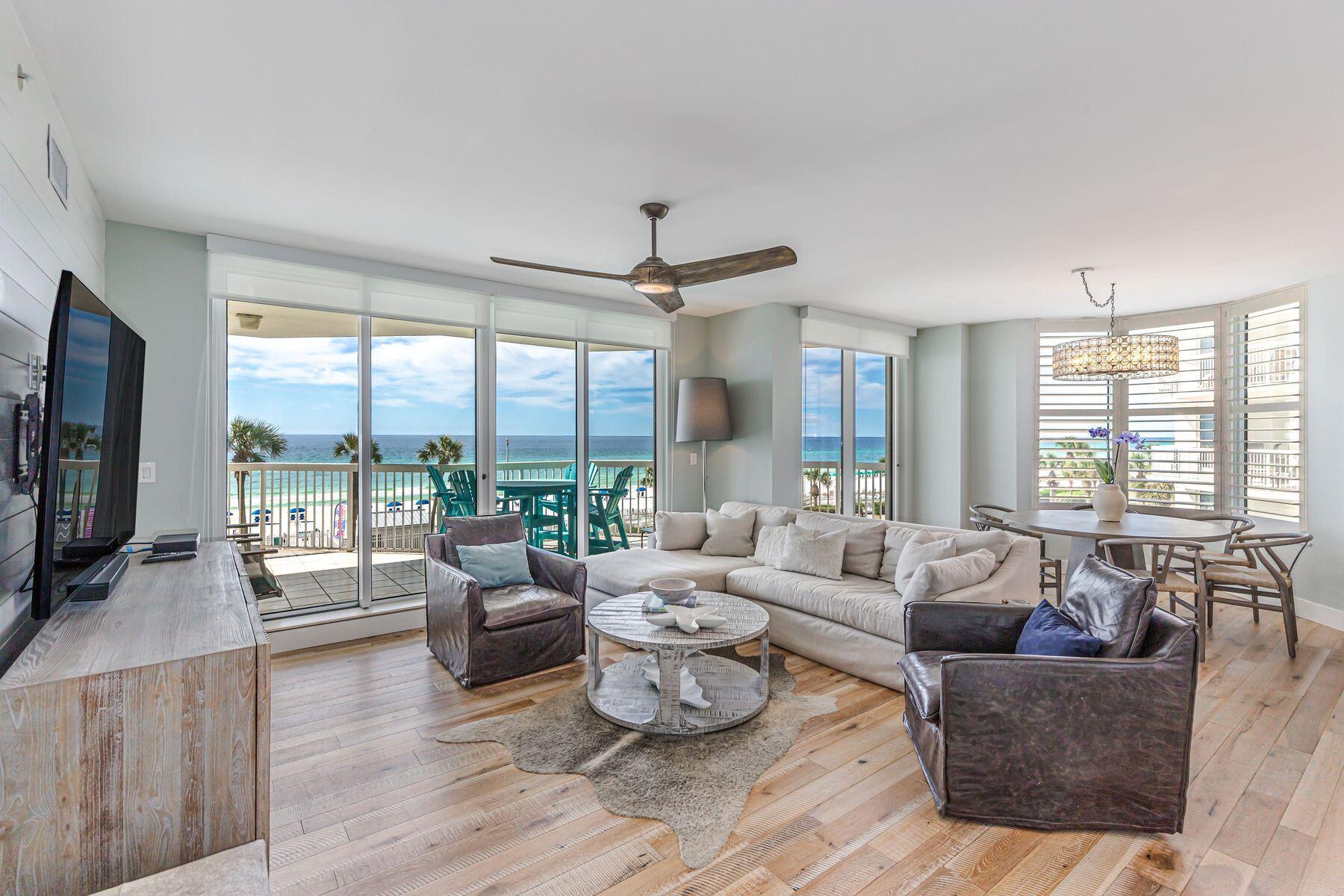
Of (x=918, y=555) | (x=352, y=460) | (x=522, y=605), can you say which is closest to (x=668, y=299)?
(x=522, y=605)

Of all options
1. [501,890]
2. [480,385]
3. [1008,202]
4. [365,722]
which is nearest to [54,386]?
[501,890]

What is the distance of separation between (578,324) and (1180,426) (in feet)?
18.3

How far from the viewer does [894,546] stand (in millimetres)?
4043

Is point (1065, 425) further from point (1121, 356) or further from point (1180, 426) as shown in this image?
point (1121, 356)

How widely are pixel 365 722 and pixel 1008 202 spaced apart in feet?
13.2

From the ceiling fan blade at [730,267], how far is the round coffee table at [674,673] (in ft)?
5.56

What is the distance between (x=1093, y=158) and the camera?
2.70 metres

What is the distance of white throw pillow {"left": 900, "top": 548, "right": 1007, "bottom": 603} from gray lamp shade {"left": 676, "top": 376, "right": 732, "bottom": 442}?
2.47 m

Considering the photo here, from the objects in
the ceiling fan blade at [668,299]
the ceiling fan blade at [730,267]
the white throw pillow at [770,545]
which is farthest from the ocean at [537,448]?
the ceiling fan blade at [730,267]

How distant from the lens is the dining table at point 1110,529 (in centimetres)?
379

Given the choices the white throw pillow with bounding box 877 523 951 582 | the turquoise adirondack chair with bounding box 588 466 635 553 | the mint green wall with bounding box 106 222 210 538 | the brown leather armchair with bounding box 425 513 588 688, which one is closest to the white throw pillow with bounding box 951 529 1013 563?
the white throw pillow with bounding box 877 523 951 582

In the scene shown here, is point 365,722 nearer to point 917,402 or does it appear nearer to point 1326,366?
point 917,402

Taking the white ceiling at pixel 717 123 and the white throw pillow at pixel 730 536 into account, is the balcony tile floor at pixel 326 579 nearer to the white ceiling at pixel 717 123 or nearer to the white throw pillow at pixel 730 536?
the white ceiling at pixel 717 123

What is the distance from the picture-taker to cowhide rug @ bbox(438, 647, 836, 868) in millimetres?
2258
